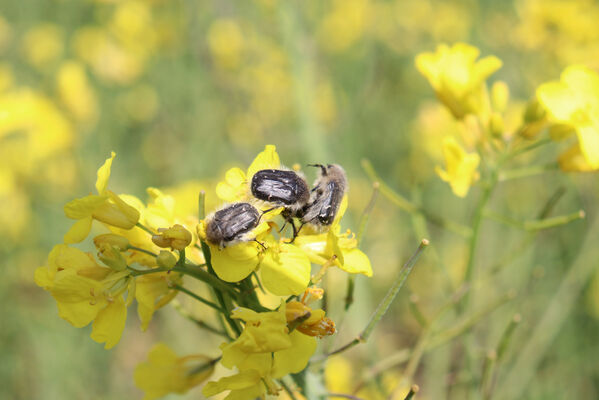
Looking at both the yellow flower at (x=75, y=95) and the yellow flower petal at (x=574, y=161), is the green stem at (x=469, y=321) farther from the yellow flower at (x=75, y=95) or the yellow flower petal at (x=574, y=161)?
the yellow flower at (x=75, y=95)

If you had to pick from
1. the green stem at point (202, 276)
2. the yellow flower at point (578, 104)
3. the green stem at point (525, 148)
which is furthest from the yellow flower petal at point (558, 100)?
the green stem at point (202, 276)

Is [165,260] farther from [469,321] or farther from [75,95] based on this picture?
[75,95]

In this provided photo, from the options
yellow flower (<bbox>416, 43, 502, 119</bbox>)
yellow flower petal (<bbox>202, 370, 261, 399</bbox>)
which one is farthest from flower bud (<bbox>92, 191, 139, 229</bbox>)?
yellow flower (<bbox>416, 43, 502, 119</bbox>)

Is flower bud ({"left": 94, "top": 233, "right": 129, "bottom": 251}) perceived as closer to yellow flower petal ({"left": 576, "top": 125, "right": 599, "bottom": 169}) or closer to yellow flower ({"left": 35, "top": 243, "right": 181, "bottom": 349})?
yellow flower ({"left": 35, "top": 243, "right": 181, "bottom": 349})

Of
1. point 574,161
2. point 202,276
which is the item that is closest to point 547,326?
point 574,161

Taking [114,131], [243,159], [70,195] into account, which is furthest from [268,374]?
[114,131]
